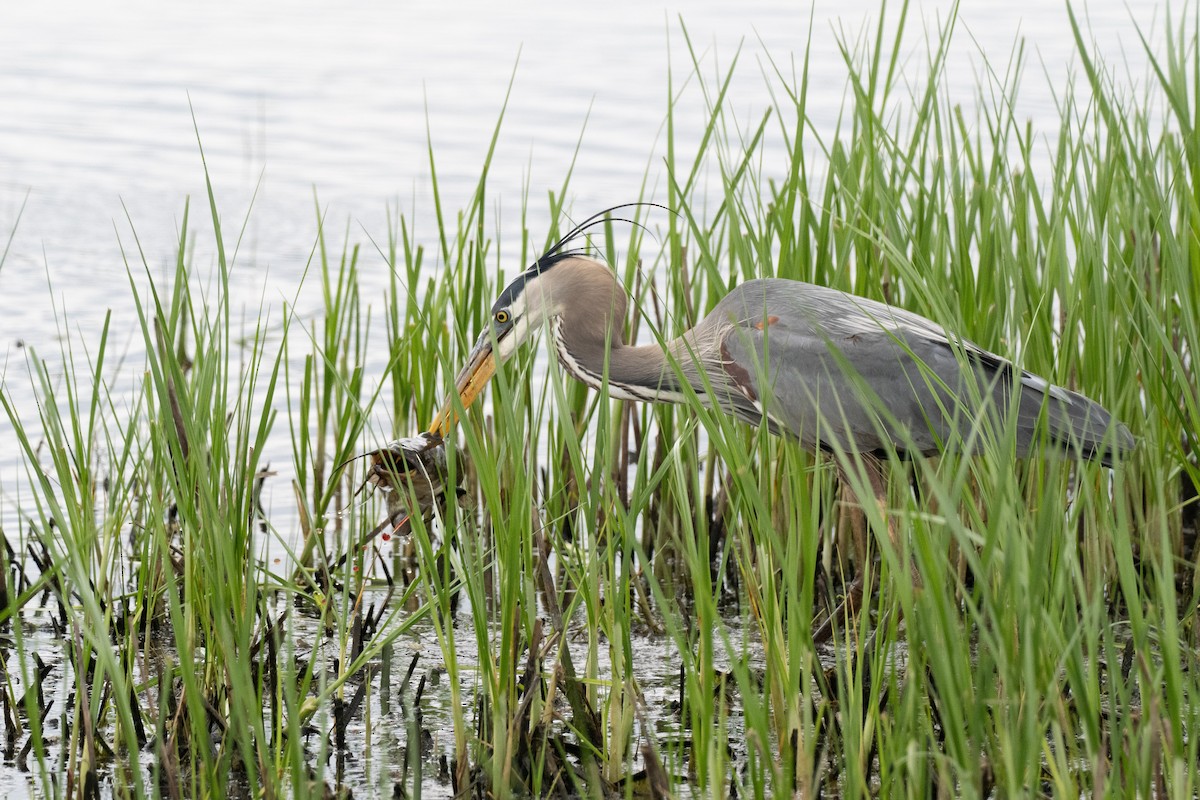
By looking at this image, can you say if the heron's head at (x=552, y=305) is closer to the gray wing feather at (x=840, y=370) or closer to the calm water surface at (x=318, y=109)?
the gray wing feather at (x=840, y=370)

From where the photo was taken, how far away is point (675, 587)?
3371 mm

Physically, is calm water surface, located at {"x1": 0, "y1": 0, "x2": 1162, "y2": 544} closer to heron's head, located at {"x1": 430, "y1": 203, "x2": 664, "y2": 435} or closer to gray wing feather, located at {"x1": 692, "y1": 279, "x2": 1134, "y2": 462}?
heron's head, located at {"x1": 430, "y1": 203, "x2": 664, "y2": 435}

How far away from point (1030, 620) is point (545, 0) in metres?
9.84

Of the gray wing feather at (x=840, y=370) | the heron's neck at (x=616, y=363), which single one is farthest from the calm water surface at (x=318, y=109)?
the gray wing feather at (x=840, y=370)

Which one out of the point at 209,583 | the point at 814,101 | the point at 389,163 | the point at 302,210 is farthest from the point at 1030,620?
the point at 814,101

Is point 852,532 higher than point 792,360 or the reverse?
the reverse

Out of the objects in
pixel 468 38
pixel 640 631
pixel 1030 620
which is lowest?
pixel 640 631

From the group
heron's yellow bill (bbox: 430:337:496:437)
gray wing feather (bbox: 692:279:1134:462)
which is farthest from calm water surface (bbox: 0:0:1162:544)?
gray wing feather (bbox: 692:279:1134:462)

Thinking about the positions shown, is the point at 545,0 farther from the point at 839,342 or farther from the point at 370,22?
the point at 839,342

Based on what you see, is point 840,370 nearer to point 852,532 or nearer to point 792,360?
point 792,360

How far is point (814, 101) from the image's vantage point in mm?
7883

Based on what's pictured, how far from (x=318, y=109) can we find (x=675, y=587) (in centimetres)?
515

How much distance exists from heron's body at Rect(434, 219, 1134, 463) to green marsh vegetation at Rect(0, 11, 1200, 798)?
79 millimetres

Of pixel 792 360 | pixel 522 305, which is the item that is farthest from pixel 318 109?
pixel 792 360
